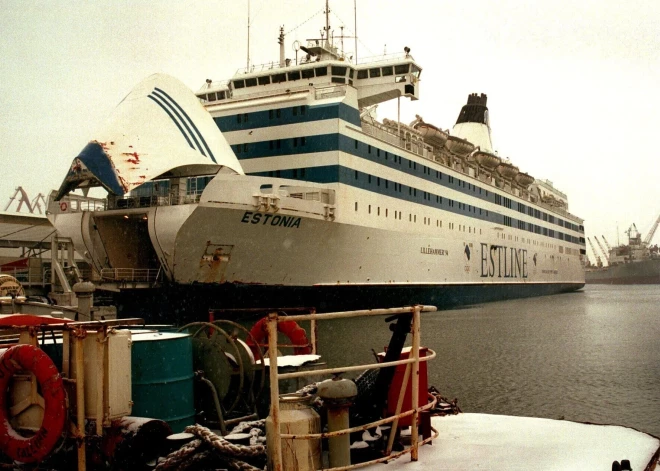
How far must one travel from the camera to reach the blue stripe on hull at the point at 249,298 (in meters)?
20.7

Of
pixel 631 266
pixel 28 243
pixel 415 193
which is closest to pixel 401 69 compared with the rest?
pixel 415 193

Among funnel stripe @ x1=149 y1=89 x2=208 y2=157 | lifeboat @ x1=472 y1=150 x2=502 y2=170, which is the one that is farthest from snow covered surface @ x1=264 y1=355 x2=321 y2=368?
lifeboat @ x1=472 y1=150 x2=502 y2=170

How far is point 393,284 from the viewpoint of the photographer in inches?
1144

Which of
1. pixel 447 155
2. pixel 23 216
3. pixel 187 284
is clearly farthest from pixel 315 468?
pixel 447 155

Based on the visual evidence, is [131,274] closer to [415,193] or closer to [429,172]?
[415,193]

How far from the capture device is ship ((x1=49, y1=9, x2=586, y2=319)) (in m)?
19.8

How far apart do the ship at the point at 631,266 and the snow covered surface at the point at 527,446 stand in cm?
12143

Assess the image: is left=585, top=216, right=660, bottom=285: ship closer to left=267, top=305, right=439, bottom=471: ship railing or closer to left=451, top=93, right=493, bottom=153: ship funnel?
left=451, top=93, right=493, bottom=153: ship funnel

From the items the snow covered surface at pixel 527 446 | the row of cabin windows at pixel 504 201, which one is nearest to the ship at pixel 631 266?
the row of cabin windows at pixel 504 201

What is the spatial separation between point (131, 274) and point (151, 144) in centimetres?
507

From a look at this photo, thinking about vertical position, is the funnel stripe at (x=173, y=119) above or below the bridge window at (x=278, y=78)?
below

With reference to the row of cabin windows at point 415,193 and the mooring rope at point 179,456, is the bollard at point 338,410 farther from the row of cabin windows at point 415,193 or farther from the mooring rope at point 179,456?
the row of cabin windows at point 415,193

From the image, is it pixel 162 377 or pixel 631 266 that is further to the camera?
pixel 631 266

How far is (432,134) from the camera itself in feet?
124
